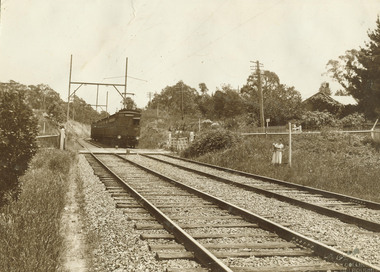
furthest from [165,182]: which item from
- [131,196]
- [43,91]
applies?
[43,91]

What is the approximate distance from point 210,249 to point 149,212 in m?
2.76

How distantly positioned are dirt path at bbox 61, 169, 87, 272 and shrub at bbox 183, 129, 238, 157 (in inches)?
559

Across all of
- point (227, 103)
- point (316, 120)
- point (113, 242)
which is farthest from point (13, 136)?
point (227, 103)

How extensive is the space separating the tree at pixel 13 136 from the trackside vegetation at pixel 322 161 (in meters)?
7.76

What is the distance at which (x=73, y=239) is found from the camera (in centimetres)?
590

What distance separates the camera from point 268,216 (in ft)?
24.3

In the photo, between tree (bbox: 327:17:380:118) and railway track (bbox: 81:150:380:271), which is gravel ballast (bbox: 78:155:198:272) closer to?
railway track (bbox: 81:150:380:271)

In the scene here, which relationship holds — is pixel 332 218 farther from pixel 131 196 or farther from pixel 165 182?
pixel 165 182

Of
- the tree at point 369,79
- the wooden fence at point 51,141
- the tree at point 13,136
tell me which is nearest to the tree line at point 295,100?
the tree at point 369,79

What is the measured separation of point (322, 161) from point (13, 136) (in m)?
12.4

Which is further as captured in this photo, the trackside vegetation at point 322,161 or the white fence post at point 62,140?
the white fence post at point 62,140

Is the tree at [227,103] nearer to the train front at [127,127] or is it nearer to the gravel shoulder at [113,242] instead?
the train front at [127,127]

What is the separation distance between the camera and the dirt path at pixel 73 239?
4.77 metres

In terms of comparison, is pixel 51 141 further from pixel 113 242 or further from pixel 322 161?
pixel 113 242
